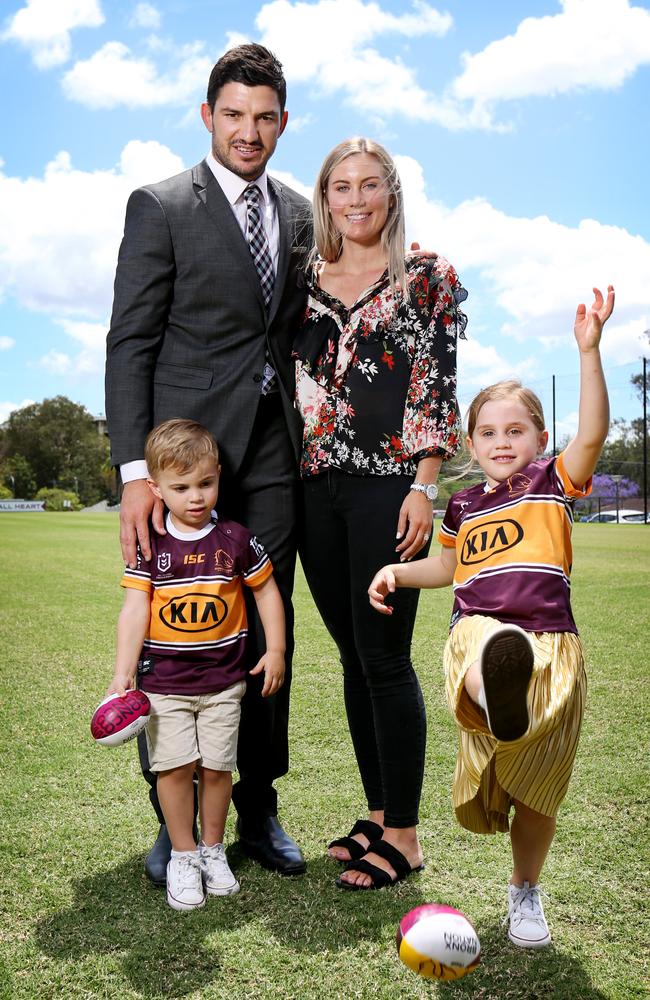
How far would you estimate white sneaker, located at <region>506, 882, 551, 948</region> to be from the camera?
8.36ft

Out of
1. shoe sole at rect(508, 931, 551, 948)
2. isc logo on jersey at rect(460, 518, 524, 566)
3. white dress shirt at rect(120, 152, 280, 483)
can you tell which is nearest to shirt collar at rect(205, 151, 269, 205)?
white dress shirt at rect(120, 152, 280, 483)

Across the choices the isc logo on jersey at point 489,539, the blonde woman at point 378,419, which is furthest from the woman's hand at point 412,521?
the isc logo on jersey at point 489,539

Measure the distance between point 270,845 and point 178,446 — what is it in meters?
1.37

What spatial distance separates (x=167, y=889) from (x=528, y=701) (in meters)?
1.38

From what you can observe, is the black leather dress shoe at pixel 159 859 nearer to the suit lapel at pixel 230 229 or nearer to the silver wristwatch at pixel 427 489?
the silver wristwatch at pixel 427 489

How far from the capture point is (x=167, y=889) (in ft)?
9.59

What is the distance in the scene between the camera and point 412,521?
294 centimetres

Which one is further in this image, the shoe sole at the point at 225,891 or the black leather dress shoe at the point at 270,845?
the black leather dress shoe at the point at 270,845

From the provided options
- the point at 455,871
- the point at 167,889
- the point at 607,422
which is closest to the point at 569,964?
the point at 455,871

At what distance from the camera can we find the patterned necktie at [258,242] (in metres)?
3.17

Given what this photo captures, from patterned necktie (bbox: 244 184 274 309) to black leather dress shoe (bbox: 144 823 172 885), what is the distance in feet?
5.98

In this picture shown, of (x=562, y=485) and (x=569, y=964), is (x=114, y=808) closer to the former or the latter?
(x=569, y=964)

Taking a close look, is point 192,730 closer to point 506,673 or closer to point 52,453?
point 506,673

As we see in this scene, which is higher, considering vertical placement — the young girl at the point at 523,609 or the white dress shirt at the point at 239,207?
the white dress shirt at the point at 239,207
